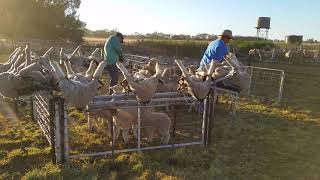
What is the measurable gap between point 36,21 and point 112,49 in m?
37.2

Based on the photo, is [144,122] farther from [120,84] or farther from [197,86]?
[197,86]

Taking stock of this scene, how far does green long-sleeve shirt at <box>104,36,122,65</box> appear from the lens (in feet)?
36.6

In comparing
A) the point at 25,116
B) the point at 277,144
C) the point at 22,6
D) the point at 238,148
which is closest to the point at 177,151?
the point at 238,148

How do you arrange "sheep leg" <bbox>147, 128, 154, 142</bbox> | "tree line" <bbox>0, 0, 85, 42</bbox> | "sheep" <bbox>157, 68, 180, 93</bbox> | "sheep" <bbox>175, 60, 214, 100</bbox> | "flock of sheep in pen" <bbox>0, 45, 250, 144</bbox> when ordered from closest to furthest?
"flock of sheep in pen" <bbox>0, 45, 250, 144</bbox>, "sheep" <bbox>175, 60, 214, 100</bbox>, "sheep leg" <bbox>147, 128, 154, 142</bbox>, "sheep" <bbox>157, 68, 180, 93</bbox>, "tree line" <bbox>0, 0, 85, 42</bbox>

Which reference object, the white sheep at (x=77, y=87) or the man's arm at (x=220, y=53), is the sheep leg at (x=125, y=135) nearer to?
the white sheep at (x=77, y=87)

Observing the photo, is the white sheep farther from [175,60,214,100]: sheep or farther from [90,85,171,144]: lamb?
[175,60,214,100]: sheep

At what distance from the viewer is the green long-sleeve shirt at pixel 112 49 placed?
1116 cm

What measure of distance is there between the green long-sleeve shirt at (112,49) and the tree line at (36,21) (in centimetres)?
3550

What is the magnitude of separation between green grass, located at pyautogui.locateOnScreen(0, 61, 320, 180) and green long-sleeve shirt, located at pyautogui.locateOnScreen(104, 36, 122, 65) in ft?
6.21

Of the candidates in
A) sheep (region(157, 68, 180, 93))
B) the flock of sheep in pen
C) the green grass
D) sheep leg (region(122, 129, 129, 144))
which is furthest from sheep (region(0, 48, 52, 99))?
sheep (region(157, 68, 180, 93))

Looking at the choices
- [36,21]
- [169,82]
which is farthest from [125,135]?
[36,21]

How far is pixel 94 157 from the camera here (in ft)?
24.8

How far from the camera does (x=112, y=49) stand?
11.3 metres

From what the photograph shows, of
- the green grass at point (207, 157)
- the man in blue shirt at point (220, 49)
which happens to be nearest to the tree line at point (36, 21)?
the green grass at point (207, 157)
